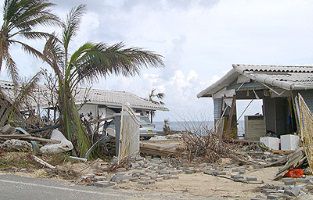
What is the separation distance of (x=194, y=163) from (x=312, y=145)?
4681 millimetres

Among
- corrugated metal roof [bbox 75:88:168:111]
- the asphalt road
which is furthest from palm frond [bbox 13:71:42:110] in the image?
corrugated metal roof [bbox 75:88:168:111]

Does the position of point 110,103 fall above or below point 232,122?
above

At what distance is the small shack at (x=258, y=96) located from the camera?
18.9m

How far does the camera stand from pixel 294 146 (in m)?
16.7

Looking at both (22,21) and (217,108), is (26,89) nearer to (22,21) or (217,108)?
(22,21)

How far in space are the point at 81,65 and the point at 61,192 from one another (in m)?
6.72

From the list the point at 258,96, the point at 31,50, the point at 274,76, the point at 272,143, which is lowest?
the point at 272,143

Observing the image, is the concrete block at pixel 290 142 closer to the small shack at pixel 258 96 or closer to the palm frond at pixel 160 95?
the small shack at pixel 258 96

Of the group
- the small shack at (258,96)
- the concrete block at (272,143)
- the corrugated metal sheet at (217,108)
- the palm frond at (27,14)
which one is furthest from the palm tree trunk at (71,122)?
the corrugated metal sheet at (217,108)

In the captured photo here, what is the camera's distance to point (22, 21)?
1708cm

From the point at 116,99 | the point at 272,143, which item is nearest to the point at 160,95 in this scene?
the point at 116,99

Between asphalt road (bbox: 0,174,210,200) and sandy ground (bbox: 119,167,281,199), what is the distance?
49 centimetres

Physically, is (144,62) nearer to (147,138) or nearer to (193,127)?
(193,127)

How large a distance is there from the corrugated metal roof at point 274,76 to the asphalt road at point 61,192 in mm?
9814
